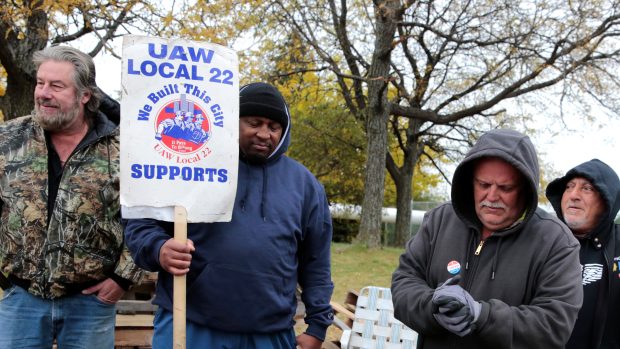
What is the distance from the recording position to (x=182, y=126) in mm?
2332

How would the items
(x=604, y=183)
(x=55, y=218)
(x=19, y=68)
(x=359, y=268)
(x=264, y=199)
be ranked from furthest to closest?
(x=359, y=268) < (x=19, y=68) < (x=604, y=183) < (x=55, y=218) < (x=264, y=199)

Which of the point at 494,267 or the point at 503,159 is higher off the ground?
the point at 503,159

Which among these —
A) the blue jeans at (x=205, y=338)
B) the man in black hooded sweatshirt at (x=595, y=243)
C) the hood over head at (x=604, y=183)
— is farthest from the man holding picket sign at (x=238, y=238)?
the hood over head at (x=604, y=183)

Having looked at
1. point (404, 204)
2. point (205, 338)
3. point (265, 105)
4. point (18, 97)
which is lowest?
point (205, 338)

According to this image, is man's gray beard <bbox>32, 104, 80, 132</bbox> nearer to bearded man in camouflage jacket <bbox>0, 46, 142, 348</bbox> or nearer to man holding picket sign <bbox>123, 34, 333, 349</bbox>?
bearded man in camouflage jacket <bbox>0, 46, 142, 348</bbox>

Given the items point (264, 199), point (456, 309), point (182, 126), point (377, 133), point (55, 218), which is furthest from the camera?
point (377, 133)

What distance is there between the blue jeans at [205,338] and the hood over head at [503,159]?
918mm

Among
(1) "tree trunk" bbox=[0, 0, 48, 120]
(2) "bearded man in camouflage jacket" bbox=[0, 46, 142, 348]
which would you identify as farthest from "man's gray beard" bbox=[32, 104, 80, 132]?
(1) "tree trunk" bbox=[0, 0, 48, 120]

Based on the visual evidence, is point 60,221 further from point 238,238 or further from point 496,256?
point 496,256

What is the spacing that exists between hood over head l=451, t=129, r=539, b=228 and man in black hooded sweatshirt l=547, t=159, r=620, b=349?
0.90m

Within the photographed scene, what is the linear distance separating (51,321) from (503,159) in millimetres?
1990

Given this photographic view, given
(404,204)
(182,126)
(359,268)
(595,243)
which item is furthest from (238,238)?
(404,204)

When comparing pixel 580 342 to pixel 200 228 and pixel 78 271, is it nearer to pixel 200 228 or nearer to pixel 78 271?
pixel 200 228

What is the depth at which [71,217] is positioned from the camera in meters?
2.70
